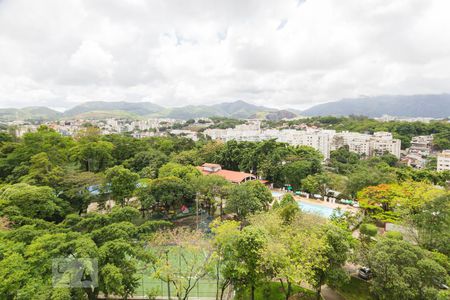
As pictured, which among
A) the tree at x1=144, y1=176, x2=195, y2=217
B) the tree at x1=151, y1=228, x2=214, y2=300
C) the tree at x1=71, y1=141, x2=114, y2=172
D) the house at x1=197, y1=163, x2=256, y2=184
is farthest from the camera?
the house at x1=197, y1=163, x2=256, y2=184

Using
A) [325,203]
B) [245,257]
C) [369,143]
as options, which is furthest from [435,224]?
[369,143]

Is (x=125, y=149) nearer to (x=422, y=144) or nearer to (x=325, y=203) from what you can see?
(x=325, y=203)

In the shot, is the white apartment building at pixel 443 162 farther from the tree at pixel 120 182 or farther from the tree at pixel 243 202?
the tree at pixel 120 182

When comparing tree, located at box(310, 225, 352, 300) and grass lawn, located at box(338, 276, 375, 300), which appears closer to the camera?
tree, located at box(310, 225, 352, 300)

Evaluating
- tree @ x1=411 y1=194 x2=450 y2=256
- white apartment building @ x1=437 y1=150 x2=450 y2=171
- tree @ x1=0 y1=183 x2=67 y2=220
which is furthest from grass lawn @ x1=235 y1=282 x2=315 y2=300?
white apartment building @ x1=437 y1=150 x2=450 y2=171

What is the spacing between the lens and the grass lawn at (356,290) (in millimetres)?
11539

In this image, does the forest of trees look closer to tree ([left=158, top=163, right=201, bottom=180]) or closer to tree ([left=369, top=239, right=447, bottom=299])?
tree ([left=369, top=239, right=447, bottom=299])

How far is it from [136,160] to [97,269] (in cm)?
2375

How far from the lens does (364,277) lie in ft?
41.1

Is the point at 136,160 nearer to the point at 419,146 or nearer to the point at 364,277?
the point at 364,277

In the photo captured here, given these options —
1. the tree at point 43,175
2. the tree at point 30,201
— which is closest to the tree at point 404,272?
the tree at point 30,201

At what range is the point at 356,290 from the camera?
11.9 metres

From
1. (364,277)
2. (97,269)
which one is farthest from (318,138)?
(97,269)

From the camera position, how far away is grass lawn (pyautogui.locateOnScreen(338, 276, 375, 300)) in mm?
11539
